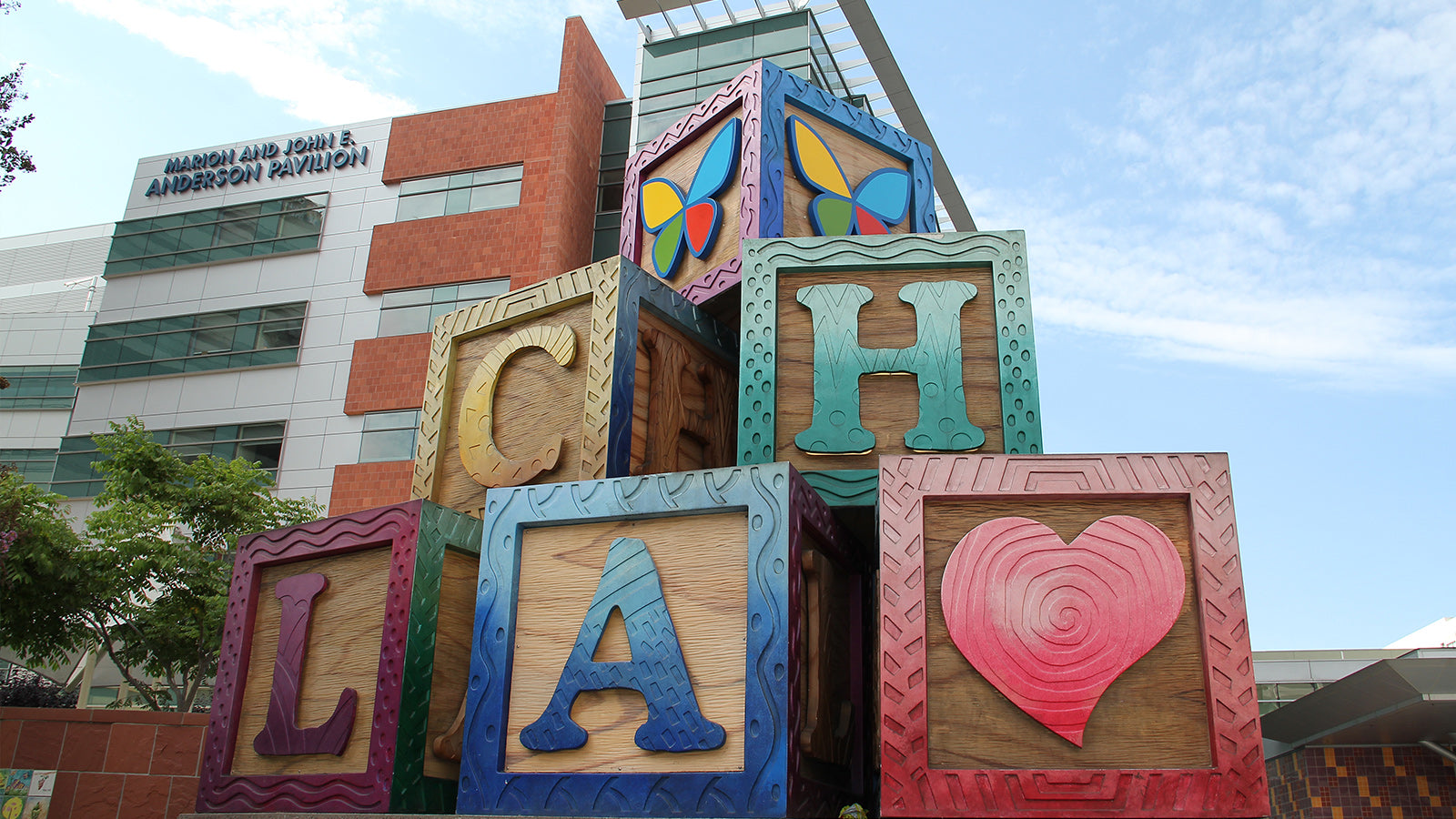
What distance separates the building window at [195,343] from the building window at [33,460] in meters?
8.82

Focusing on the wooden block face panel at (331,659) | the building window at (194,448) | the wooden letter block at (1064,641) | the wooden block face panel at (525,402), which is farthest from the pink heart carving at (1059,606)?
the building window at (194,448)

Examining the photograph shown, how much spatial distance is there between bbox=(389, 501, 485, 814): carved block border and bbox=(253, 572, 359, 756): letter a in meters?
0.46

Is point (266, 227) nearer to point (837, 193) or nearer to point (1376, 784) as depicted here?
point (837, 193)

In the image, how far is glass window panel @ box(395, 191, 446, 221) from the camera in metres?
33.7

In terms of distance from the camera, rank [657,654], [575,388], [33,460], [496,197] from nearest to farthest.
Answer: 1. [657,654]
2. [575,388]
3. [496,197]
4. [33,460]

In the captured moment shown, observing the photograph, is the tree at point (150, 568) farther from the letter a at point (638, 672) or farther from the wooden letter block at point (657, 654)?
the letter a at point (638, 672)

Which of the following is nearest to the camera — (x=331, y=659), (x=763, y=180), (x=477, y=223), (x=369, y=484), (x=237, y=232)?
(x=331, y=659)

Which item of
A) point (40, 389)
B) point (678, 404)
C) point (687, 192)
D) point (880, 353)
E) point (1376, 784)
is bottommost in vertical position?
point (1376, 784)

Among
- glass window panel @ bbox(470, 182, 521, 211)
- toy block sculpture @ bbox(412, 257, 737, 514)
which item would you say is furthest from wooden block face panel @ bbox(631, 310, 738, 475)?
glass window panel @ bbox(470, 182, 521, 211)

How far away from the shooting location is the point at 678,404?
31.8ft

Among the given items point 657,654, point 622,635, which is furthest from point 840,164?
point 657,654

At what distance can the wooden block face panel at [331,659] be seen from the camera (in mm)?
7859

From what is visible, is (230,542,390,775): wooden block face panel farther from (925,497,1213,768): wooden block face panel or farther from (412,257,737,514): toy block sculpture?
(925,497,1213,768): wooden block face panel

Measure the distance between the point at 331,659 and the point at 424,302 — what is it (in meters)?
25.4
